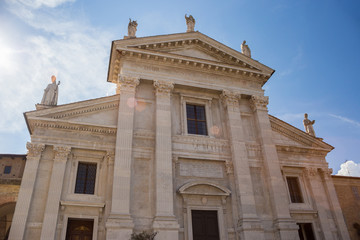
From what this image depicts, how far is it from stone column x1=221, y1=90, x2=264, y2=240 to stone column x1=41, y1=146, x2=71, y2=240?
9.05 meters

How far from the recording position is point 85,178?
50.4ft

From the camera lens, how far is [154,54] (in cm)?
1825

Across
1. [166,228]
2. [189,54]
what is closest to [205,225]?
[166,228]

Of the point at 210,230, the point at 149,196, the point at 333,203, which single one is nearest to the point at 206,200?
the point at 210,230

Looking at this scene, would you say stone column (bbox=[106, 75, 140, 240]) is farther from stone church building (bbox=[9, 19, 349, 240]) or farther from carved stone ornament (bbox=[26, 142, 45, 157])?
carved stone ornament (bbox=[26, 142, 45, 157])

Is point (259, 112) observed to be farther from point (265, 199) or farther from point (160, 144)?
point (160, 144)

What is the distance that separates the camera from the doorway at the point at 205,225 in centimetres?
1533

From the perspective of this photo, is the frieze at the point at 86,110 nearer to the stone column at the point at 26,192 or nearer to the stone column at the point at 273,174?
the stone column at the point at 26,192

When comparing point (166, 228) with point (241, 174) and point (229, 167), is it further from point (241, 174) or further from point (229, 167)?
point (241, 174)

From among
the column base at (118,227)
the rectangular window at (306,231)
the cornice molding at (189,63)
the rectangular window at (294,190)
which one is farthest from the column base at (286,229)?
the cornice molding at (189,63)

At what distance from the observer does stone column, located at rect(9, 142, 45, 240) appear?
12929 mm

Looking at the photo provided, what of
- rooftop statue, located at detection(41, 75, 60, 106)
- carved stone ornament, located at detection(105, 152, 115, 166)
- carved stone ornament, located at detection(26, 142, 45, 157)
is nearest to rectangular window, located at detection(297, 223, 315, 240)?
carved stone ornament, located at detection(105, 152, 115, 166)

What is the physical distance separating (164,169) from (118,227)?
3670mm

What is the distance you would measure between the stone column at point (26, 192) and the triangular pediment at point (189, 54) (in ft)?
23.7
